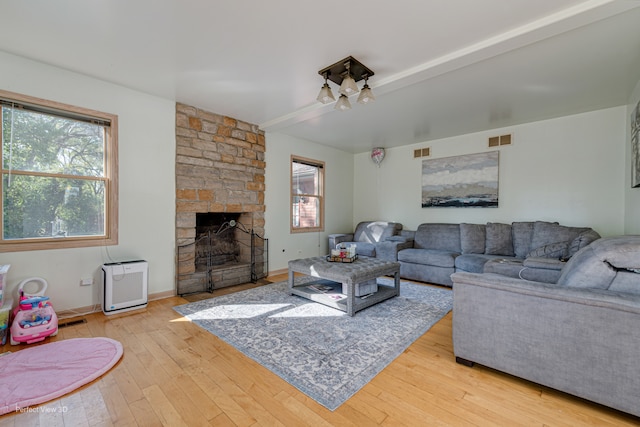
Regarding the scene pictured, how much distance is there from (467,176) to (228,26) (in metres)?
4.33

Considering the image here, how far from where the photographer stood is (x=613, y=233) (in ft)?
12.1

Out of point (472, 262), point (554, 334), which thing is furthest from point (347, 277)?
point (472, 262)

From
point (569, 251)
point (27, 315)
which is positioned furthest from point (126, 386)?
point (569, 251)

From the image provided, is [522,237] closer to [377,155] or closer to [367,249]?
[367,249]

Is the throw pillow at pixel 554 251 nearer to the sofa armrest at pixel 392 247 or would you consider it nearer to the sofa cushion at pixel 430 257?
the sofa cushion at pixel 430 257

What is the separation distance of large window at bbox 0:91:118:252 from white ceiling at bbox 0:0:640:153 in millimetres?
525

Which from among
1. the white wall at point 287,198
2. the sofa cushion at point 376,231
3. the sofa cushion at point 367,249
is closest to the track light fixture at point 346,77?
the white wall at point 287,198

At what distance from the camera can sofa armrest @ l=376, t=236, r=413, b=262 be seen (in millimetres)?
4714

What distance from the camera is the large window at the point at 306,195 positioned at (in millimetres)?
5312

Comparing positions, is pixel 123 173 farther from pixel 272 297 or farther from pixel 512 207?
pixel 512 207

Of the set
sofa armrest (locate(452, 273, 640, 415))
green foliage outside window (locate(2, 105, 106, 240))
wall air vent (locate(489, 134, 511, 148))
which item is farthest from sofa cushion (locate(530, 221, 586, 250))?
green foliage outside window (locate(2, 105, 106, 240))

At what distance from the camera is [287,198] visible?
510cm

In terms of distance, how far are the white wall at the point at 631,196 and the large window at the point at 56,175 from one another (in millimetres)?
5844

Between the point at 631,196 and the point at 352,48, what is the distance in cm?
375
